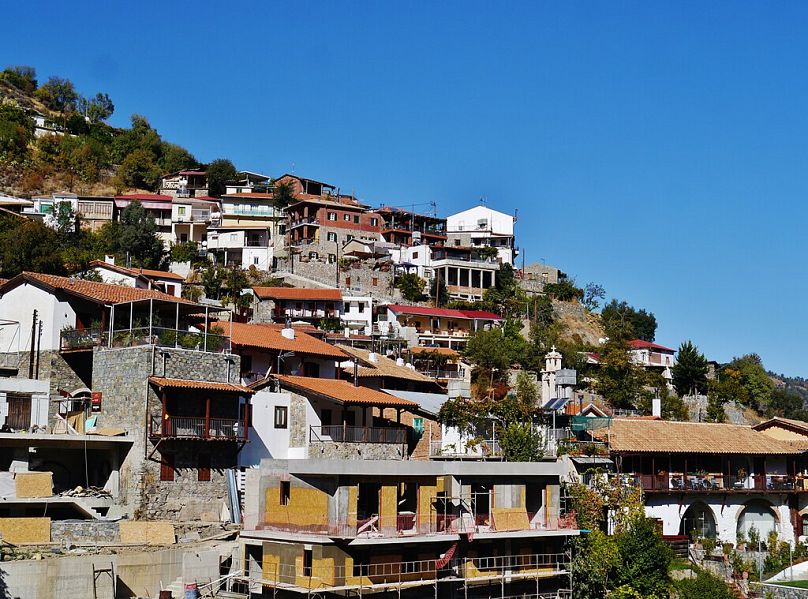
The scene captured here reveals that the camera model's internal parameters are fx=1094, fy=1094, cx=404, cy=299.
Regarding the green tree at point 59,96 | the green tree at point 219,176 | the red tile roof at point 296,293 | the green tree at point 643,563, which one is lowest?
the green tree at point 643,563

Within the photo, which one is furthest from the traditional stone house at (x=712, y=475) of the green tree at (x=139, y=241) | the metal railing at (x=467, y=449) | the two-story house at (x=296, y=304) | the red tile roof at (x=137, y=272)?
the green tree at (x=139, y=241)

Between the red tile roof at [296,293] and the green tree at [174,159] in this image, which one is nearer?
the red tile roof at [296,293]

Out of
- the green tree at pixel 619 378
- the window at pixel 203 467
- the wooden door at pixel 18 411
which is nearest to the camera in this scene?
the wooden door at pixel 18 411

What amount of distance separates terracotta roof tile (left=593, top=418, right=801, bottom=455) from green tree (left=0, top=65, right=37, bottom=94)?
97.7 m

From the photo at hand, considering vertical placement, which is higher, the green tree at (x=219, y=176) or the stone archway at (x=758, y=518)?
the green tree at (x=219, y=176)

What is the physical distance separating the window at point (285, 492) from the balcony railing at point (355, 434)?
9506 millimetres

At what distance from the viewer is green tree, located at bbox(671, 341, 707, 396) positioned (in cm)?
8469

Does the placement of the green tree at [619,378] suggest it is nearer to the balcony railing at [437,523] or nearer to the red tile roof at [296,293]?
the red tile roof at [296,293]

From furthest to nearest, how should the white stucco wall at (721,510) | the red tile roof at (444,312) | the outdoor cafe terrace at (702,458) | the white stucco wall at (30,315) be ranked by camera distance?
the red tile roof at (444,312)
the white stucco wall at (721,510)
the outdoor cafe terrace at (702,458)
the white stucco wall at (30,315)

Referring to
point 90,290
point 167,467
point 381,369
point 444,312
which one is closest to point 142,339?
point 167,467

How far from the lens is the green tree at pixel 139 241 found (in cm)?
8550

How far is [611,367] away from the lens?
251 ft

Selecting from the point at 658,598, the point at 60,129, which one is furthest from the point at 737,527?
the point at 60,129

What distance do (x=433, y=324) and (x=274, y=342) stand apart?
36.6 meters
